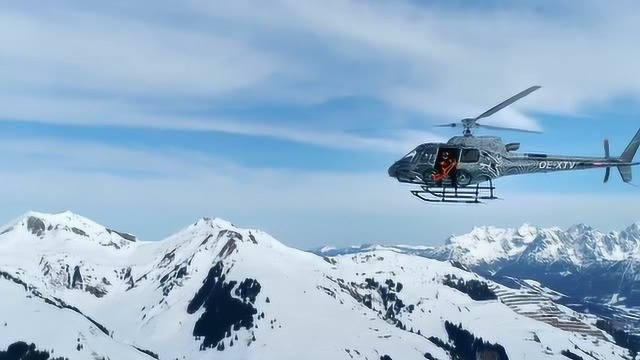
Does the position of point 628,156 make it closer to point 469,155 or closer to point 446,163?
point 469,155

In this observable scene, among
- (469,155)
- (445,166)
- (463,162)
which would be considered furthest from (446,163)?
(469,155)

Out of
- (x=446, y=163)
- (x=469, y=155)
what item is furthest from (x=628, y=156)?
(x=446, y=163)

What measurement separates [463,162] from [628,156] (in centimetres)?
2591

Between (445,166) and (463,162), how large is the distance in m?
2.34

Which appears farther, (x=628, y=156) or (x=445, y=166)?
(x=628, y=156)

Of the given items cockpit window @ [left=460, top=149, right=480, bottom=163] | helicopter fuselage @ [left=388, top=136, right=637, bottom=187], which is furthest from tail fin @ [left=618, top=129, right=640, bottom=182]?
cockpit window @ [left=460, top=149, right=480, bottom=163]

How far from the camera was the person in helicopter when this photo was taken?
270 ft

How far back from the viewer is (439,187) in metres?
83.2

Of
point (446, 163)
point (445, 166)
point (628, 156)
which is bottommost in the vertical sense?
point (445, 166)

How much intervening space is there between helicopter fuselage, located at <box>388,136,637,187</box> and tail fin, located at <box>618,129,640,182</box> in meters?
14.0

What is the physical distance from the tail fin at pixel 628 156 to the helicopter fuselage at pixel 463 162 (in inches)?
551

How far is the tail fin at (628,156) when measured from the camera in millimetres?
91188

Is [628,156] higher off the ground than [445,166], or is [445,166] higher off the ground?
[628,156]

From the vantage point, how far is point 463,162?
271ft
